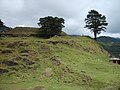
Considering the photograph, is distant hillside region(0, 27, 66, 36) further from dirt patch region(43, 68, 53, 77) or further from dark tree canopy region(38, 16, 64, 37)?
dirt patch region(43, 68, 53, 77)

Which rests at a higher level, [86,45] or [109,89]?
[86,45]

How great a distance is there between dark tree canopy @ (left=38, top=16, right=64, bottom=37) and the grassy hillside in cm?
727

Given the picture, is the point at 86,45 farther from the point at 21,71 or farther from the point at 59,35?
the point at 21,71

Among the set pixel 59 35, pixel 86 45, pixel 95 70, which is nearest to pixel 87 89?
pixel 95 70

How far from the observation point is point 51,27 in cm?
8094

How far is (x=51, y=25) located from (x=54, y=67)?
21.8m

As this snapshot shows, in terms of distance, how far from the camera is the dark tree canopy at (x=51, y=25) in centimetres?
8057

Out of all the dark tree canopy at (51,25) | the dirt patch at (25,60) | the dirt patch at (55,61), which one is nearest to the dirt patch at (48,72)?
the dirt patch at (55,61)

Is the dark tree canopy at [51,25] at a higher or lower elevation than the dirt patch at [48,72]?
higher

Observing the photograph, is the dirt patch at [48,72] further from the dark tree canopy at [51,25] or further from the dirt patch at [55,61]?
the dark tree canopy at [51,25]

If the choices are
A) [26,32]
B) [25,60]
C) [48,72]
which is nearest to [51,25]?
[26,32]

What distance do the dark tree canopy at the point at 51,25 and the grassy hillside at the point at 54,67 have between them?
7269mm

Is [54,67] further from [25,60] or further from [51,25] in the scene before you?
[51,25]

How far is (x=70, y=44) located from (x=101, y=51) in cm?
1087
